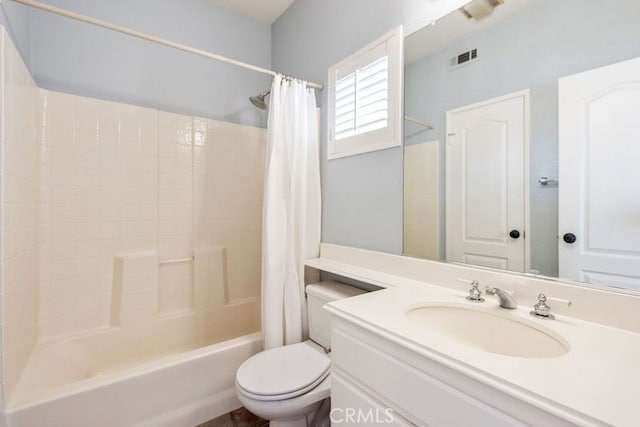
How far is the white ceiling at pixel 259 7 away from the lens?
7.14 ft

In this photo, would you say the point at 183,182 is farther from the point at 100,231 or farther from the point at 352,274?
the point at 352,274

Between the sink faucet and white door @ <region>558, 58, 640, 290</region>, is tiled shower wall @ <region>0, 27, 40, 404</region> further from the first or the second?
white door @ <region>558, 58, 640, 290</region>

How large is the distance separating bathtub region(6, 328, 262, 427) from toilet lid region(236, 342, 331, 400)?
1.00ft

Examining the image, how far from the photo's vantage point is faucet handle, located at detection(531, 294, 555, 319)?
856mm

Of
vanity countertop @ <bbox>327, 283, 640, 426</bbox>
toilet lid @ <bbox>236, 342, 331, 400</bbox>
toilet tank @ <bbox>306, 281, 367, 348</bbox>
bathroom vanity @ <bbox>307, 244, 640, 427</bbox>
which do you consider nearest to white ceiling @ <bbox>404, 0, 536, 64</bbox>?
bathroom vanity @ <bbox>307, 244, 640, 427</bbox>

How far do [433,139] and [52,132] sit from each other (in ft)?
6.71

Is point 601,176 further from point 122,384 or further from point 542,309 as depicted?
point 122,384

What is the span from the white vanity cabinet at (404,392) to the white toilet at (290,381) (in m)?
0.22

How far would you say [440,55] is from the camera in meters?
1.27

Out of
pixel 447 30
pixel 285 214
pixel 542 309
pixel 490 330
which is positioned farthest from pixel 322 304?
pixel 447 30

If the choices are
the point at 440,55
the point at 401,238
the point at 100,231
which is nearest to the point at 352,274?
the point at 401,238

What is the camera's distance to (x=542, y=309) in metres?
0.86

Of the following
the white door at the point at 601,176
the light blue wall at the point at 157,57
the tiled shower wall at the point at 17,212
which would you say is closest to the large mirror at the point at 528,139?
the white door at the point at 601,176

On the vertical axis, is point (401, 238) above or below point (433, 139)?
below
